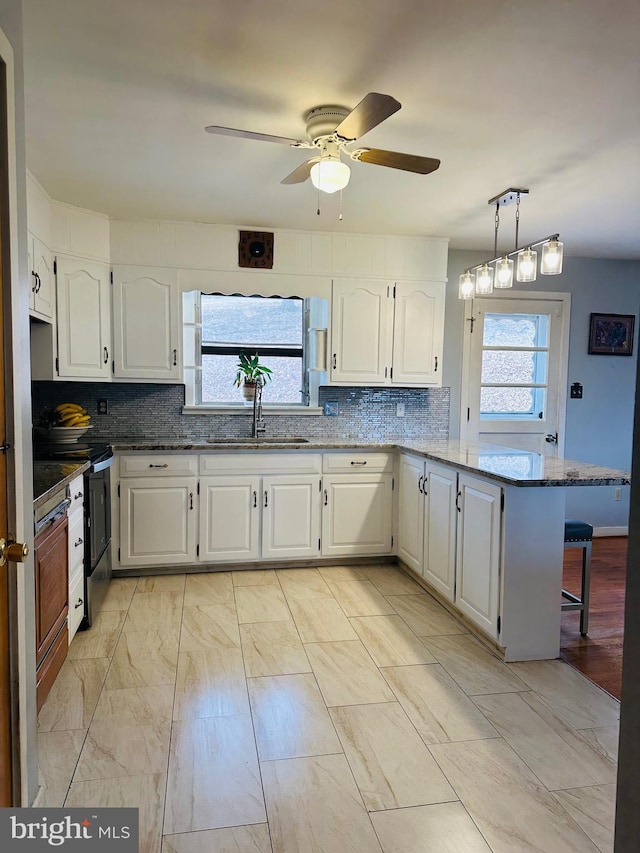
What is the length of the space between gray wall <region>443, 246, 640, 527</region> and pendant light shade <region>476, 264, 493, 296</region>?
166 centimetres

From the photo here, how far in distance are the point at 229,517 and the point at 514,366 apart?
270 cm

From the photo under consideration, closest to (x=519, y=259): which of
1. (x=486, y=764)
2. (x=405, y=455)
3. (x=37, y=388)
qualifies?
(x=405, y=455)

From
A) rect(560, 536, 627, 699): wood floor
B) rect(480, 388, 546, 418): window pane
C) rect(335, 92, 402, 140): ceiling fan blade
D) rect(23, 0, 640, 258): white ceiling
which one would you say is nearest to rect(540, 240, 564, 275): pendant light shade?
rect(23, 0, 640, 258): white ceiling

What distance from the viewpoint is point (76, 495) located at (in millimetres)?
2752

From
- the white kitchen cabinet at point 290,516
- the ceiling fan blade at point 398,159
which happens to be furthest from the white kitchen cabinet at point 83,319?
the ceiling fan blade at point 398,159

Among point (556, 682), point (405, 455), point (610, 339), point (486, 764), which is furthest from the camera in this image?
point (610, 339)

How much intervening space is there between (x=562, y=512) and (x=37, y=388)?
353 centimetres

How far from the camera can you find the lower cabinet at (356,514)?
402 centimetres

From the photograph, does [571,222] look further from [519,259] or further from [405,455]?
[405,455]

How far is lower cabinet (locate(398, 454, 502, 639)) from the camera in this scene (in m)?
2.76

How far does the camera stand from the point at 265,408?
14.3 ft

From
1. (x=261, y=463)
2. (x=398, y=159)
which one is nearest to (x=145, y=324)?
(x=261, y=463)

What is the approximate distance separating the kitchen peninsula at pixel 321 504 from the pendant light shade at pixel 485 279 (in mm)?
981

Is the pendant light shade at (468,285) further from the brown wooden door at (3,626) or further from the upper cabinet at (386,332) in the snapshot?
the brown wooden door at (3,626)
